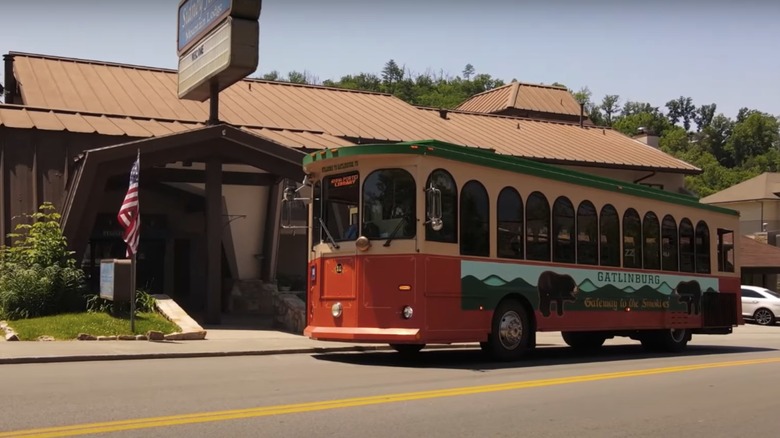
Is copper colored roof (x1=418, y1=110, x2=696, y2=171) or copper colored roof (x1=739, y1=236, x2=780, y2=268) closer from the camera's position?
copper colored roof (x1=418, y1=110, x2=696, y2=171)

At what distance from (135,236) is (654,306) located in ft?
36.1

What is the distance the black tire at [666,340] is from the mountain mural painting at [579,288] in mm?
544

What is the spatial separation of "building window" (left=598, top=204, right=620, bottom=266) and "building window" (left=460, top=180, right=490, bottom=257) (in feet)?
11.0

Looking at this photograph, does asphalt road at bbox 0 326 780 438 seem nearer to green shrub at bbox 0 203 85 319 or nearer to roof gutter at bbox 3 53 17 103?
green shrub at bbox 0 203 85 319

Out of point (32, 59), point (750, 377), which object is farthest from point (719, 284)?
point (32, 59)

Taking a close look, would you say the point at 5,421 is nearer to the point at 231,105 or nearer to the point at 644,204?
the point at 644,204

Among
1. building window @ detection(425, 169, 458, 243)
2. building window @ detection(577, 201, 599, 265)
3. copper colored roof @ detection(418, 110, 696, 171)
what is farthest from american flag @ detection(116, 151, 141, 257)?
copper colored roof @ detection(418, 110, 696, 171)

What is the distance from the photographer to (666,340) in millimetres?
17594

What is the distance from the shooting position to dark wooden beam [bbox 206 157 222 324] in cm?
2011

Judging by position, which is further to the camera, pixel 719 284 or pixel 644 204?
pixel 719 284

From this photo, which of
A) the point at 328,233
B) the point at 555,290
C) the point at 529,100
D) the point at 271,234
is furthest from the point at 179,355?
the point at 529,100

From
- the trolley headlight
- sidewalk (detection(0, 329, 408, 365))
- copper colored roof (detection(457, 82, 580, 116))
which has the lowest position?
sidewalk (detection(0, 329, 408, 365))

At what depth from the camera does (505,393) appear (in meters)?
9.73

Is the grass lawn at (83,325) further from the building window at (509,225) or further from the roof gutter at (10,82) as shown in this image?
the roof gutter at (10,82)
